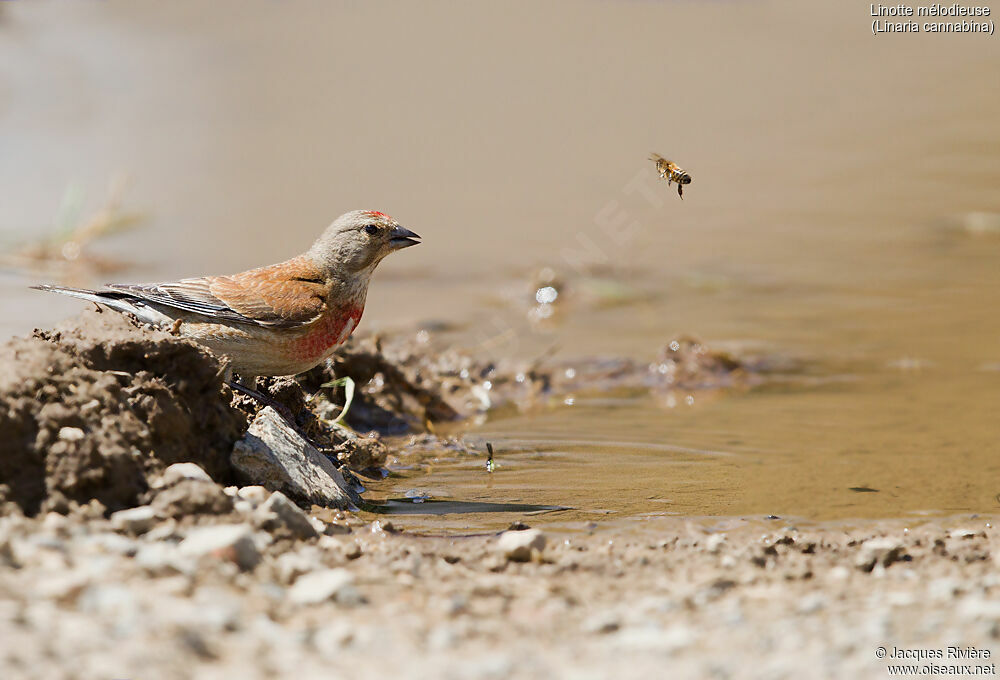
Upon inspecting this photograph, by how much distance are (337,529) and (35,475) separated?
1090 mm

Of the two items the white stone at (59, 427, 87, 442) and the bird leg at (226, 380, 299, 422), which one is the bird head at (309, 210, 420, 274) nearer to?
the bird leg at (226, 380, 299, 422)

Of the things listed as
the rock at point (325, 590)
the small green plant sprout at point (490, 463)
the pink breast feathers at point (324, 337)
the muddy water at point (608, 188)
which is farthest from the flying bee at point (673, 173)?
the rock at point (325, 590)

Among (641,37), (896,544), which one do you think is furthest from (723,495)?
(641,37)

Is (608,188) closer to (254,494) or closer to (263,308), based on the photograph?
(263,308)

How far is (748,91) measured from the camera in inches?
539

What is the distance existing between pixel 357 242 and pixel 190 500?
2.38 meters

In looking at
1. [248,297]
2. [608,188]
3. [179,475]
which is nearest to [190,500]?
[179,475]

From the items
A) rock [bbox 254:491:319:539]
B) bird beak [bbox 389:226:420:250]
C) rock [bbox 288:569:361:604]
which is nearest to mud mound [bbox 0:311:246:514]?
rock [bbox 254:491:319:539]

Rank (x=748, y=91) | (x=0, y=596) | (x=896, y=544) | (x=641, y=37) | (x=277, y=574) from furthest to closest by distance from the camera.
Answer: (x=641, y=37), (x=748, y=91), (x=896, y=544), (x=277, y=574), (x=0, y=596)

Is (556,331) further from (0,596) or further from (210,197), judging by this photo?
(0,596)

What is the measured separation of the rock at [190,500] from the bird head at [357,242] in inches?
86.0

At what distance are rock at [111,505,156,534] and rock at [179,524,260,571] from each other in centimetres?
18

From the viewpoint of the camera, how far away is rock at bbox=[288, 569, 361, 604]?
3.16m

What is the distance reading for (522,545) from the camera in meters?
3.87
